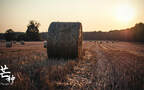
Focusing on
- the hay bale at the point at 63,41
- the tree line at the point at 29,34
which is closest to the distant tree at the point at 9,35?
the tree line at the point at 29,34

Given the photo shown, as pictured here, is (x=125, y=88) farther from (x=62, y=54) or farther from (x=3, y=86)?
(x=62, y=54)

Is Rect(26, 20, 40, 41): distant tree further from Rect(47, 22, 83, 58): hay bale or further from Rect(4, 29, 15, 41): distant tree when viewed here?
Rect(47, 22, 83, 58): hay bale

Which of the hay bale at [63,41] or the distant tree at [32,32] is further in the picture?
the distant tree at [32,32]

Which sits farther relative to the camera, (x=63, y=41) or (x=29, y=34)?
(x=29, y=34)

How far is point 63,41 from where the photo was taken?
6.43m

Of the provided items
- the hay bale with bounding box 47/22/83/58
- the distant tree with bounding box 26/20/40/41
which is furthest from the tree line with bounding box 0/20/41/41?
the hay bale with bounding box 47/22/83/58

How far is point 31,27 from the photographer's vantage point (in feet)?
189

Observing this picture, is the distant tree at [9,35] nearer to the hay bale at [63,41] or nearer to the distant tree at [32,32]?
the distant tree at [32,32]

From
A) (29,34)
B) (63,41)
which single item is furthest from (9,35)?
(63,41)

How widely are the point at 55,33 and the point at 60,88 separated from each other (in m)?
4.36

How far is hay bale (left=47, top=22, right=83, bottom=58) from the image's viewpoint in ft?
21.1

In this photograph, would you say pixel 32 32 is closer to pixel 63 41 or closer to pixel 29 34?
pixel 29 34

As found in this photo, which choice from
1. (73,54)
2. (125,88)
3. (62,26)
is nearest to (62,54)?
(73,54)

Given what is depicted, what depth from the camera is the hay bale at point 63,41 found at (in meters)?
6.43
